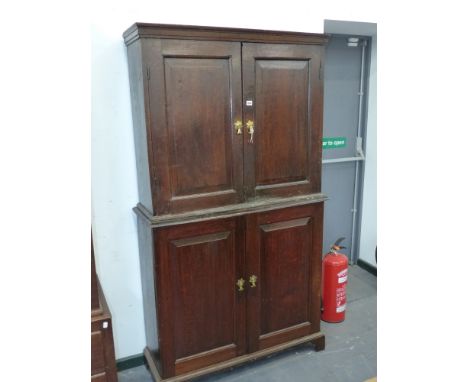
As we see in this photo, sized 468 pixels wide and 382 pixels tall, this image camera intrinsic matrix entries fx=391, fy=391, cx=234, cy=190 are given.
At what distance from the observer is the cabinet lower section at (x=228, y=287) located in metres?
1.87

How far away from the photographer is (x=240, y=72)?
5.94ft

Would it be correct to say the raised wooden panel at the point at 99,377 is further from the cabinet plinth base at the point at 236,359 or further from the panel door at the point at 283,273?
the panel door at the point at 283,273

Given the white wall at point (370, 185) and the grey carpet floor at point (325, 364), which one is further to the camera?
the white wall at point (370, 185)

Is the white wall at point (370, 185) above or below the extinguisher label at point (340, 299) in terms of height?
above

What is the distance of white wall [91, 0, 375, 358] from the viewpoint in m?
1.84

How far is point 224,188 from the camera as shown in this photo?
6.22 ft

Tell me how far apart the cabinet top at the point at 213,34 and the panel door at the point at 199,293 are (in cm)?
84

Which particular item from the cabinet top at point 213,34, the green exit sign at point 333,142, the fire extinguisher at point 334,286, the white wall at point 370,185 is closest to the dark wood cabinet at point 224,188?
the cabinet top at point 213,34

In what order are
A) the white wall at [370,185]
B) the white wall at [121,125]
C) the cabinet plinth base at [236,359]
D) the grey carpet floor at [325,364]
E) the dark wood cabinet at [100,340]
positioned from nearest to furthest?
1. the dark wood cabinet at [100,340]
2. the white wall at [121,125]
3. the cabinet plinth base at [236,359]
4. the grey carpet floor at [325,364]
5. the white wall at [370,185]

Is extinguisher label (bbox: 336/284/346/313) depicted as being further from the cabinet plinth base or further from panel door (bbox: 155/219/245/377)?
panel door (bbox: 155/219/245/377)

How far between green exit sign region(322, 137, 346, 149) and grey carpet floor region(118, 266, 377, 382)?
4.35ft

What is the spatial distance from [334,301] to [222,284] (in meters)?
1.01
